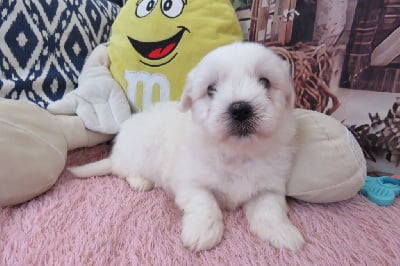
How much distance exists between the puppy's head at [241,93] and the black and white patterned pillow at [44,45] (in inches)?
34.2

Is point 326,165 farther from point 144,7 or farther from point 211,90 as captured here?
point 144,7

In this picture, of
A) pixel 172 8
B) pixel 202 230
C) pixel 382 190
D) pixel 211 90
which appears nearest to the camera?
pixel 202 230

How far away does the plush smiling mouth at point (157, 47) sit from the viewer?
1.38 m

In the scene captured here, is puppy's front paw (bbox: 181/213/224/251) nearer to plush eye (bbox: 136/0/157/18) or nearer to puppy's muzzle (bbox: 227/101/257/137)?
puppy's muzzle (bbox: 227/101/257/137)

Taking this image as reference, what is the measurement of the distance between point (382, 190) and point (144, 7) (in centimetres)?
120

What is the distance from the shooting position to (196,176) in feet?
3.43

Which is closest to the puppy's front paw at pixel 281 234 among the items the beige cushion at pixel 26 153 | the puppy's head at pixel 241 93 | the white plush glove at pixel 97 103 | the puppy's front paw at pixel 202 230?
the puppy's front paw at pixel 202 230

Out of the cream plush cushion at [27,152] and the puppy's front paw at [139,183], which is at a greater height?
the cream plush cushion at [27,152]

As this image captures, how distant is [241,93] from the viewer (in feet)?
2.98

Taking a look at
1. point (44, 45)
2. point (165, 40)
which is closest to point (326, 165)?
point (165, 40)

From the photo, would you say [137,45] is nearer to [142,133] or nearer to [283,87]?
[142,133]

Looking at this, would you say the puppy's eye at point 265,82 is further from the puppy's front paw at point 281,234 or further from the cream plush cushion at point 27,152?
the cream plush cushion at point 27,152

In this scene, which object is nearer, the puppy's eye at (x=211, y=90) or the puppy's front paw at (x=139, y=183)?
the puppy's eye at (x=211, y=90)

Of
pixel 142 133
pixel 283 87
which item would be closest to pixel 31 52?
pixel 142 133
